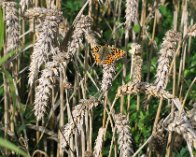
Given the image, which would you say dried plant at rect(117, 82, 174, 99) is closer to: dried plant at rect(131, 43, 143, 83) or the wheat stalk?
dried plant at rect(131, 43, 143, 83)

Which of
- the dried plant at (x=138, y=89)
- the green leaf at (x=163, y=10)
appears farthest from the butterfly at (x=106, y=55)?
the green leaf at (x=163, y=10)

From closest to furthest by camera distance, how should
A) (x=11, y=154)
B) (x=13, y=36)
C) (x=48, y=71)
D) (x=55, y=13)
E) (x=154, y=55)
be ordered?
(x=48, y=71) → (x=55, y=13) → (x=13, y=36) → (x=11, y=154) → (x=154, y=55)

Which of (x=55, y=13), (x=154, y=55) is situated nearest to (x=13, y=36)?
(x=55, y=13)

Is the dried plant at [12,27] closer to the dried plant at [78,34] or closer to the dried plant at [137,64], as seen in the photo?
the dried plant at [78,34]

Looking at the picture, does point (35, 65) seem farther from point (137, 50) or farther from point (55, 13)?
point (137, 50)

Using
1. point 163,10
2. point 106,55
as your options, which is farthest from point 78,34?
point 163,10

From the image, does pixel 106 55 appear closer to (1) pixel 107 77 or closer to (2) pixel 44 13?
(1) pixel 107 77
